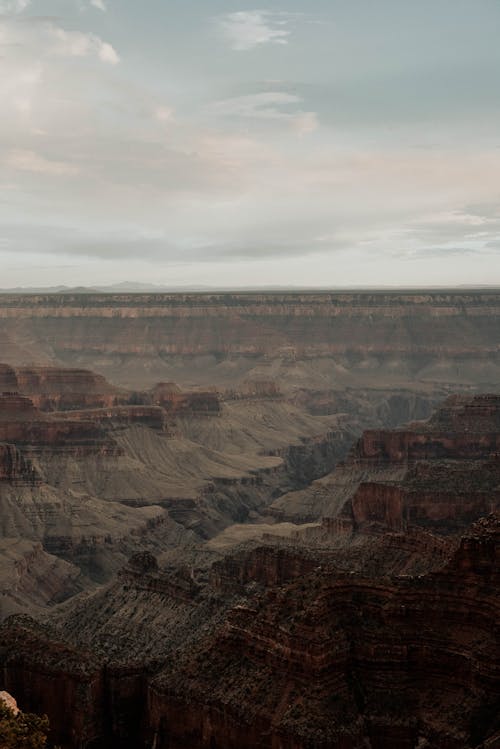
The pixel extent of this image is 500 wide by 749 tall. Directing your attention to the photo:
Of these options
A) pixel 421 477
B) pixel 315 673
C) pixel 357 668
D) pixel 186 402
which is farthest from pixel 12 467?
pixel 315 673

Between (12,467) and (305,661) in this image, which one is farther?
→ (12,467)

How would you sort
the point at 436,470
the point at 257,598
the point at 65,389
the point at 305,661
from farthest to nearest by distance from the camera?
the point at 65,389 → the point at 436,470 → the point at 257,598 → the point at 305,661

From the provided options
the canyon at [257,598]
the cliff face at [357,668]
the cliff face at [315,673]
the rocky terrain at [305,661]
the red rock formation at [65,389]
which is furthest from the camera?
the red rock formation at [65,389]

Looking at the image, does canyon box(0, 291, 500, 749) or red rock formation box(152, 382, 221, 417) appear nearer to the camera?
canyon box(0, 291, 500, 749)

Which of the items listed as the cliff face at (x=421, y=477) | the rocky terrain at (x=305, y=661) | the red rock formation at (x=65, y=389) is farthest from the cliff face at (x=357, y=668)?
the red rock formation at (x=65, y=389)

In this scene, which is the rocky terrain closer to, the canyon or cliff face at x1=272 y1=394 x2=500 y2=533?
the canyon

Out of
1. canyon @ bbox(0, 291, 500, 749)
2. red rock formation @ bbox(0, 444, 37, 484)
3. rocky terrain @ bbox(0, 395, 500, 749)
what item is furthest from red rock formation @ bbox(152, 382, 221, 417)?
rocky terrain @ bbox(0, 395, 500, 749)

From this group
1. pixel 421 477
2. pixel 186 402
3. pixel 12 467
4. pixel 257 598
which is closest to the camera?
pixel 257 598

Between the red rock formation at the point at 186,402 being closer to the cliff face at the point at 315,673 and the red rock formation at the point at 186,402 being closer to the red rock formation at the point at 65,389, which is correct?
the red rock formation at the point at 65,389

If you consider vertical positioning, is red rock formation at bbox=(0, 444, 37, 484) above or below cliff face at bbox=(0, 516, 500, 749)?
below

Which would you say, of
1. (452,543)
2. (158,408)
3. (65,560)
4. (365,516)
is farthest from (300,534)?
(158,408)

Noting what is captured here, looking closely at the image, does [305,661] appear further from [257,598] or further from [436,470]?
[436,470]
